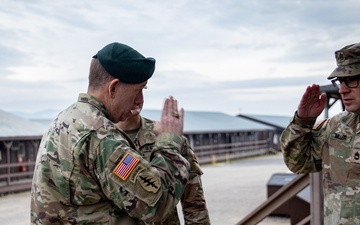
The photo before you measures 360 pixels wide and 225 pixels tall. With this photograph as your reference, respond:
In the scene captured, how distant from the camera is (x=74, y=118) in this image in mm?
1728

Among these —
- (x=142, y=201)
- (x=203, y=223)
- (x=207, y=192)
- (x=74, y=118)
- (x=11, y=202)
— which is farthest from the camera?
(x=207, y=192)

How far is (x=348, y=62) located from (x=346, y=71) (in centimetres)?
8

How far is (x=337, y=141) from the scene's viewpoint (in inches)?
99.7

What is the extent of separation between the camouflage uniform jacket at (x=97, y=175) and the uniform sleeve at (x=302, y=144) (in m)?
1.06

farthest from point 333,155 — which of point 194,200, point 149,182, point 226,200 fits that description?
point 226,200

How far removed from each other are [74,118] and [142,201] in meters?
0.42

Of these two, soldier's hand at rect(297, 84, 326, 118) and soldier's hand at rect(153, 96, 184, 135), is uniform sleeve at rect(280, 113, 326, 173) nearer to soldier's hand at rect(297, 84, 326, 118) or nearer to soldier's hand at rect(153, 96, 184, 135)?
soldier's hand at rect(297, 84, 326, 118)

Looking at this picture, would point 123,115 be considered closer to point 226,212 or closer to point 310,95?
point 310,95

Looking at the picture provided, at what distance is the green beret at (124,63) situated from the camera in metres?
1.74

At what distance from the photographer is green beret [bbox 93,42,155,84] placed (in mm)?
1738

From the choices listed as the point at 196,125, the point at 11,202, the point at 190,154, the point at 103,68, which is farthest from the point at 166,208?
the point at 196,125

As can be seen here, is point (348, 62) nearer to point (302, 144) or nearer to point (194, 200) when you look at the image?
point (302, 144)

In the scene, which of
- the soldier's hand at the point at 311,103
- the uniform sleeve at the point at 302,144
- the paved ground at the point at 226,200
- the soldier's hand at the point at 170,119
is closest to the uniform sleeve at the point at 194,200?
the uniform sleeve at the point at 302,144

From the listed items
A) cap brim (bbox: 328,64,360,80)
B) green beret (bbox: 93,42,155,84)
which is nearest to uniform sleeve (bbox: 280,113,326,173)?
cap brim (bbox: 328,64,360,80)
